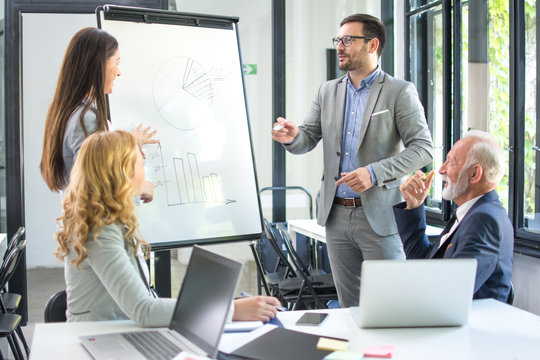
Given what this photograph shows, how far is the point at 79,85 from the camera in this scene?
2391 mm

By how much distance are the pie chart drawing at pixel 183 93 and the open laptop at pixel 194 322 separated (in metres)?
1.50

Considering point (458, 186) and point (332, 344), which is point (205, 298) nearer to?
point (332, 344)

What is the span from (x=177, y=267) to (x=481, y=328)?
3.08 metres

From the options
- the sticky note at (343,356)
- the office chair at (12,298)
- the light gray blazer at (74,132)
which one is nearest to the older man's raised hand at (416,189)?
the sticky note at (343,356)

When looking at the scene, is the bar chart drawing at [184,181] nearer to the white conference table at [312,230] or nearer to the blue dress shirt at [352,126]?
the blue dress shirt at [352,126]

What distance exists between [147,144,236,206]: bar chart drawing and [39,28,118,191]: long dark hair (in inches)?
20.0

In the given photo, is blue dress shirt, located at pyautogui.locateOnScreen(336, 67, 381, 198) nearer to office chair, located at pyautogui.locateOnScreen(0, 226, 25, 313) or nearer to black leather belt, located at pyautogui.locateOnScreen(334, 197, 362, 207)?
black leather belt, located at pyautogui.locateOnScreen(334, 197, 362, 207)

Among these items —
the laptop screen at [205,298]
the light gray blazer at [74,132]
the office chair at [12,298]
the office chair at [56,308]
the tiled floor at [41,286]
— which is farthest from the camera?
the tiled floor at [41,286]

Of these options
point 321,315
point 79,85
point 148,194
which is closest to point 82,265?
point 148,194

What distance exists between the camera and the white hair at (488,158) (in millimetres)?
2338

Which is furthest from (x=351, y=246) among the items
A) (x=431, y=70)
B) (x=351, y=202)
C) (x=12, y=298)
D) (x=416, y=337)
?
(x=431, y=70)

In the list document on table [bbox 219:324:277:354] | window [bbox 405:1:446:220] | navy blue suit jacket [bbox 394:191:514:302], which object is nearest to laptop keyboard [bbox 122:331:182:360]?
document on table [bbox 219:324:277:354]

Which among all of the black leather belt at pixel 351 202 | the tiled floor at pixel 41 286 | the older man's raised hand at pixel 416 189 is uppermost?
the older man's raised hand at pixel 416 189

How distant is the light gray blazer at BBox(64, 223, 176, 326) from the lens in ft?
5.39
